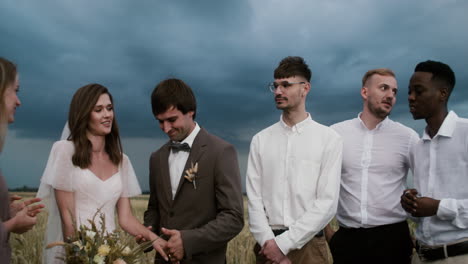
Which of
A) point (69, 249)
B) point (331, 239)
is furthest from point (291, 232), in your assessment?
point (69, 249)

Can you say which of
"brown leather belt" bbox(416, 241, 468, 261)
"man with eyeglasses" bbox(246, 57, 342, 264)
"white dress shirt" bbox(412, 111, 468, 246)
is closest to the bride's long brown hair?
"man with eyeglasses" bbox(246, 57, 342, 264)

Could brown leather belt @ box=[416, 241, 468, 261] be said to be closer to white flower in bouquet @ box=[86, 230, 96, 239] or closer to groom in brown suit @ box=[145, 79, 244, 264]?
groom in brown suit @ box=[145, 79, 244, 264]

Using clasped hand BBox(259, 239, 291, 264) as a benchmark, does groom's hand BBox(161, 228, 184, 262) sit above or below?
above

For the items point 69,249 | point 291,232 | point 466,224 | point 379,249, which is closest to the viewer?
point 69,249

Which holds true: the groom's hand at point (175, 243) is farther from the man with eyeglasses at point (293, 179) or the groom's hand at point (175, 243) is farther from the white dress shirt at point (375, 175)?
the white dress shirt at point (375, 175)

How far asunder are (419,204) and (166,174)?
2406 millimetres

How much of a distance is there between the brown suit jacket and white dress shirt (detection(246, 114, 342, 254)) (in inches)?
15.9

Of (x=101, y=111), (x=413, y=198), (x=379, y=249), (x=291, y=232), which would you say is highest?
(x=101, y=111)

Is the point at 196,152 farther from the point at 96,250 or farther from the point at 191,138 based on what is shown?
the point at 96,250

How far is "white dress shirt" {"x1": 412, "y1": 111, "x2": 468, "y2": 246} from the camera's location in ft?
14.8

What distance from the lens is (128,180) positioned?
528 centimetres

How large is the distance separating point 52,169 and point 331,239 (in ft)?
10.4

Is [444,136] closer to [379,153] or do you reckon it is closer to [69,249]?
[379,153]

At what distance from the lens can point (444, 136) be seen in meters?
4.71
